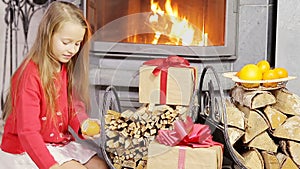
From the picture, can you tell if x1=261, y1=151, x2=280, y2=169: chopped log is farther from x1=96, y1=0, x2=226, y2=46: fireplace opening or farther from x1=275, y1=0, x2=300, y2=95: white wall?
x1=96, y1=0, x2=226, y2=46: fireplace opening

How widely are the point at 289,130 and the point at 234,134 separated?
18 centimetres

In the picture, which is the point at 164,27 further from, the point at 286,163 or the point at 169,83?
the point at 286,163

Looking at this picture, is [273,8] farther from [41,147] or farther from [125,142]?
[41,147]

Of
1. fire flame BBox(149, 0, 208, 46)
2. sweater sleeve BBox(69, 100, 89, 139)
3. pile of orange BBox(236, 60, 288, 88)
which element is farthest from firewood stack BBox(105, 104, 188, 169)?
fire flame BBox(149, 0, 208, 46)

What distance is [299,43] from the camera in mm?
2277

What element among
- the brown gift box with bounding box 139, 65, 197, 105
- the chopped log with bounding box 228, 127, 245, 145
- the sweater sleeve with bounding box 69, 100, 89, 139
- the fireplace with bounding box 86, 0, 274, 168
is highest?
the fireplace with bounding box 86, 0, 274, 168

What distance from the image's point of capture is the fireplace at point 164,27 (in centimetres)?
236

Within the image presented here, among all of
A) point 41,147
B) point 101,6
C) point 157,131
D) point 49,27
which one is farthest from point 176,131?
point 101,6

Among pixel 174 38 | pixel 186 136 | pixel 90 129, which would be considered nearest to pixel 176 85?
pixel 186 136

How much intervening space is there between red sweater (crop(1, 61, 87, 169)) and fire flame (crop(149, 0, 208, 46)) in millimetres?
573

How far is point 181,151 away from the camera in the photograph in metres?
1.72

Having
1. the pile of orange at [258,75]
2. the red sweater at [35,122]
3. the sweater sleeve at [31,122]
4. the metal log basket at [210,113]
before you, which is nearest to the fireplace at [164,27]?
the metal log basket at [210,113]

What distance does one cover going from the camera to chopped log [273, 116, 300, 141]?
1.89 metres

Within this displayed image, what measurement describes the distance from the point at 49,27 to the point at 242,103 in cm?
68
